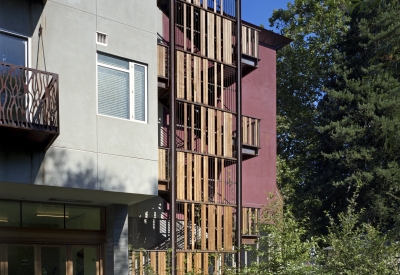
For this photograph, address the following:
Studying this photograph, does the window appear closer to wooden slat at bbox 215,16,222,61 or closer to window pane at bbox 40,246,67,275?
window pane at bbox 40,246,67,275

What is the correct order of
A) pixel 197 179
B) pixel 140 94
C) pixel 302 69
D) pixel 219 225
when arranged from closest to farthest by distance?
pixel 140 94 < pixel 197 179 < pixel 219 225 < pixel 302 69

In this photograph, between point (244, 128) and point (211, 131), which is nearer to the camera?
point (211, 131)

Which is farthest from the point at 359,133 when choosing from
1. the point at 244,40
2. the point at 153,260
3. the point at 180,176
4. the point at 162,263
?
the point at 153,260

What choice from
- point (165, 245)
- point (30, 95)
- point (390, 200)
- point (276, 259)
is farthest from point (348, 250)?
point (390, 200)

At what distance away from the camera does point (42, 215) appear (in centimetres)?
1788

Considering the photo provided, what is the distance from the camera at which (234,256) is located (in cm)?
2111

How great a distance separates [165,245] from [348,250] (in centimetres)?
562

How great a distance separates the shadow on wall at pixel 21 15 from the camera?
15359 mm

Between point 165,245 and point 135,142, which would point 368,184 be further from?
point 135,142

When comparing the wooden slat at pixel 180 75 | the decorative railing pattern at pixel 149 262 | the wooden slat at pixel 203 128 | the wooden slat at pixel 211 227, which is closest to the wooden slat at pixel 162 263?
the decorative railing pattern at pixel 149 262

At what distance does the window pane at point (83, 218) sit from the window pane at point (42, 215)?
218 millimetres

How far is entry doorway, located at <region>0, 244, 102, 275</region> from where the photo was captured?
17.0 meters

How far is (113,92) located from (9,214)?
4.03m

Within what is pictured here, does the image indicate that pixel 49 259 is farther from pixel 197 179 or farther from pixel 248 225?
pixel 248 225
